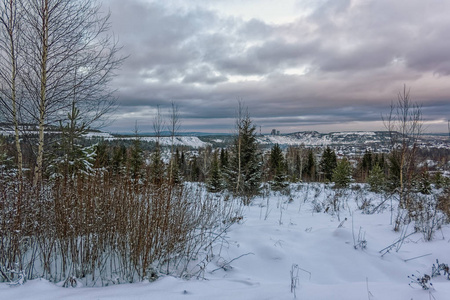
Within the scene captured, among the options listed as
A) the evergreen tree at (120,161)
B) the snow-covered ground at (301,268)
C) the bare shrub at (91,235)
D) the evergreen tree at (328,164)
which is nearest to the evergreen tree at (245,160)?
the evergreen tree at (120,161)

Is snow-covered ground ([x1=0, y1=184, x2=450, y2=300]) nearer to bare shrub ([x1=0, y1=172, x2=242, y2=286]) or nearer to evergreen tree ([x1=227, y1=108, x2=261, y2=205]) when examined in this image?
bare shrub ([x1=0, y1=172, x2=242, y2=286])

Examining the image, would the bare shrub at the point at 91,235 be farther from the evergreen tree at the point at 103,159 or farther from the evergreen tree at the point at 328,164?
the evergreen tree at the point at 328,164

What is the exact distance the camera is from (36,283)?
2229mm

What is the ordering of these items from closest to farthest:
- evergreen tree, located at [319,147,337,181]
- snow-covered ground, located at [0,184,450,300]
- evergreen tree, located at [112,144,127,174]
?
snow-covered ground, located at [0,184,450,300] → evergreen tree, located at [112,144,127,174] → evergreen tree, located at [319,147,337,181]

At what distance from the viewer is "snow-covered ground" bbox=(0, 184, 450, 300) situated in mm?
2064

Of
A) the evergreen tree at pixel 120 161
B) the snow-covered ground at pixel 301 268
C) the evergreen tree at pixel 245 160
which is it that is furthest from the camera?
the evergreen tree at pixel 245 160

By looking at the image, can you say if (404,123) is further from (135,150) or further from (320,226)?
(135,150)

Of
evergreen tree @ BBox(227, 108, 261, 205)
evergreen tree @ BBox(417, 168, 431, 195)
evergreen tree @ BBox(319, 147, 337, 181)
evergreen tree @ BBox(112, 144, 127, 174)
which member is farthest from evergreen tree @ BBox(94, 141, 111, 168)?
evergreen tree @ BBox(319, 147, 337, 181)

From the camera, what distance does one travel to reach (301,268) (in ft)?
9.51

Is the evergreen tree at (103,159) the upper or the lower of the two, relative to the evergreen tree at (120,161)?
upper

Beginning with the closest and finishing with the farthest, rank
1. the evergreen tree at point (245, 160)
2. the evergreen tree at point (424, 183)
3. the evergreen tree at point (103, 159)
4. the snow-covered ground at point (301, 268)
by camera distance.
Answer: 1. the snow-covered ground at point (301, 268)
2. the evergreen tree at point (103, 159)
3. the evergreen tree at point (245, 160)
4. the evergreen tree at point (424, 183)

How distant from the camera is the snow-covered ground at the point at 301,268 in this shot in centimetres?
206

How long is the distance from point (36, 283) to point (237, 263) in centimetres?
212

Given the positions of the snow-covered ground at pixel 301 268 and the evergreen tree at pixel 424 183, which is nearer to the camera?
the snow-covered ground at pixel 301 268
